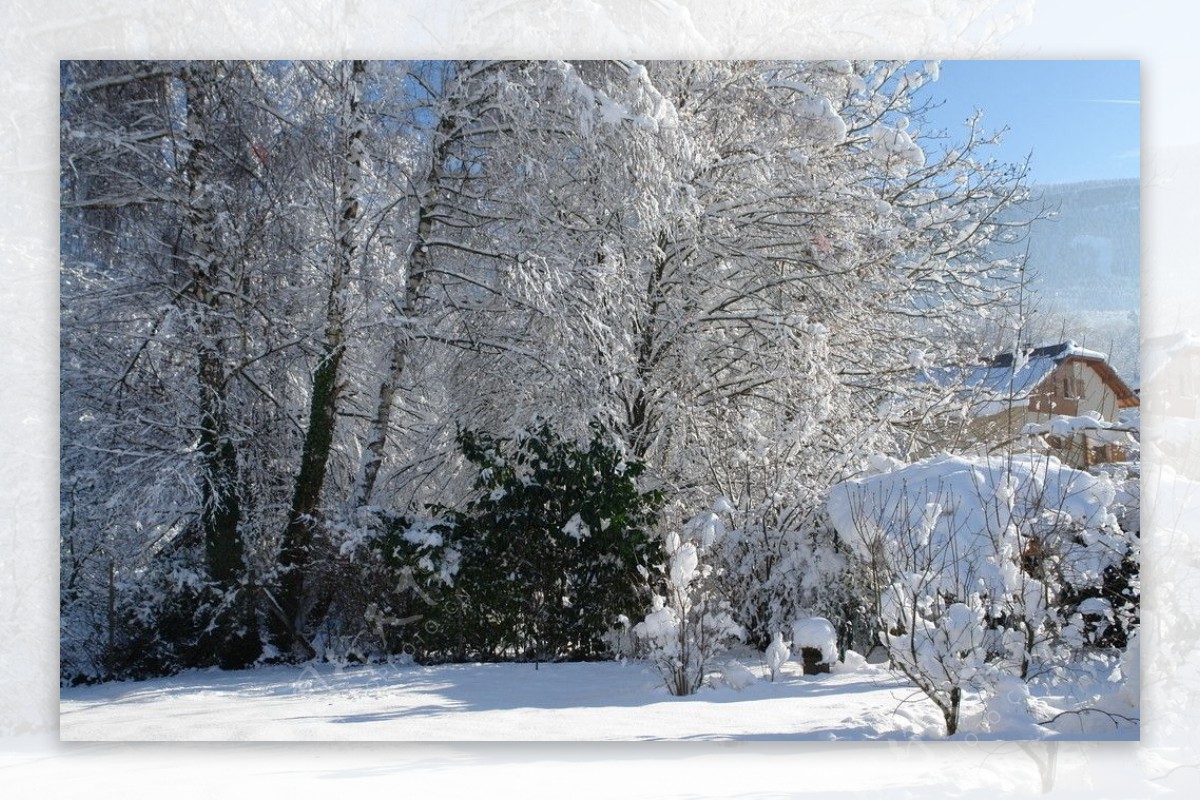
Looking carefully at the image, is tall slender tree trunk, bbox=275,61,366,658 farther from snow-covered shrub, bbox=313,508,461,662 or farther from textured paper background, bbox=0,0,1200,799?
textured paper background, bbox=0,0,1200,799

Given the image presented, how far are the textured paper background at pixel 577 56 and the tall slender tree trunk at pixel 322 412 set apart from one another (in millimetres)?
376

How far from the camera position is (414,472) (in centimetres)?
462

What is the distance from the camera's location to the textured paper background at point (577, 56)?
3977 mm

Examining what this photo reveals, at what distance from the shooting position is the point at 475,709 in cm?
410

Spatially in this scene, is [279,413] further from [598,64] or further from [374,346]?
[598,64]

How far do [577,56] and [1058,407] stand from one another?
2.53 meters

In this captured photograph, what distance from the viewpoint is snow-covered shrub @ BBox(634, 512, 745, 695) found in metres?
4.23

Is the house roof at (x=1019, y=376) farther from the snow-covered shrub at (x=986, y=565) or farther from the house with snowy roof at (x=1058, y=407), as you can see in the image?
the snow-covered shrub at (x=986, y=565)

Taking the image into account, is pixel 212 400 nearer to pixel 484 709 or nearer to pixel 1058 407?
pixel 484 709

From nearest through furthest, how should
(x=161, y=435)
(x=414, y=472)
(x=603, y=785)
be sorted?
(x=603, y=785) < (x=161, y=435) < (x=414, y=472)

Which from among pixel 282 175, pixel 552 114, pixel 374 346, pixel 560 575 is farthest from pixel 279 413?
pixel 552 114

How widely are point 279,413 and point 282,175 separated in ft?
3.47

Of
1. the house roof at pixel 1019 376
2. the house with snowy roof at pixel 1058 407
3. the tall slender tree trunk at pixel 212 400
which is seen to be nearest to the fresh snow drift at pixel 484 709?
the tall slender tree trunk at pixel 212 400

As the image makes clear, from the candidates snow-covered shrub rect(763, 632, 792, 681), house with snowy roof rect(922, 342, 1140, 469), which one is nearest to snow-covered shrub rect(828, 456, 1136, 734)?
house with snowy roof rect(922, 342, 1140, 469)
